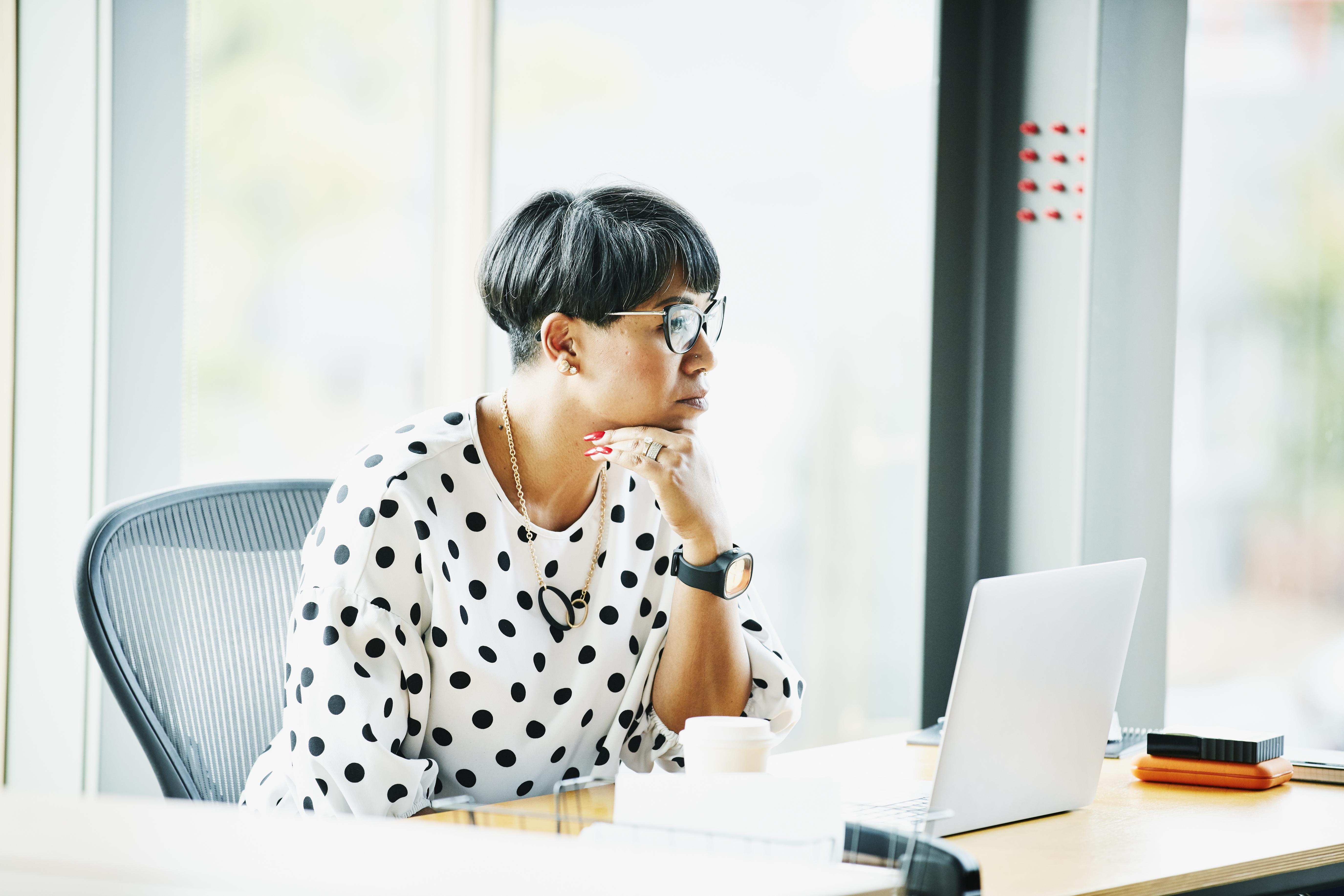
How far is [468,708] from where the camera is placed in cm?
144

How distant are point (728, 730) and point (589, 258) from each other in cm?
70

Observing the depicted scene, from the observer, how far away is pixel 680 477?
5.05ft

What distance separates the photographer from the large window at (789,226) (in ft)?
9.97

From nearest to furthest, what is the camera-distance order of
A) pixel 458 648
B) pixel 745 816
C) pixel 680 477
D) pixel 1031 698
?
pixel 745 816
pixel 1031 698
pixel 458 648
pixel 680 477

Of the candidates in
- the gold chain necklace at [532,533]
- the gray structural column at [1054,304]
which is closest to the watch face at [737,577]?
the gold chain necklace at [532,533]

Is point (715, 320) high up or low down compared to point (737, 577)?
up

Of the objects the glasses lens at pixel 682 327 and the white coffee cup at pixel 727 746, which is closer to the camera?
the white coffee cup at pixel 727 746

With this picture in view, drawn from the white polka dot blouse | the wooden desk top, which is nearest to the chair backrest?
the white polka dot blouse

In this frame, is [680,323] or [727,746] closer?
[727,746]

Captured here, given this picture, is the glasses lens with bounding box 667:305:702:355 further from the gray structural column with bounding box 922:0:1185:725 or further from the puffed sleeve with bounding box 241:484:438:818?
the gray structural column with bounding box 922:0:1185:725

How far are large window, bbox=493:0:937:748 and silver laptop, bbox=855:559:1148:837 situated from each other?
1731mm

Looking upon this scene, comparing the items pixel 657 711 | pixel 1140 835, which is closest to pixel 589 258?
pixel 657 711

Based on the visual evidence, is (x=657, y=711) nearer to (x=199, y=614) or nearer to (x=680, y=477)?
(x=680, y=477)

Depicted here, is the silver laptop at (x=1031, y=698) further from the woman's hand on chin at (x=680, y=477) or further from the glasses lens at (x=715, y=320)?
the glasses lens at (x=715, y=320)
